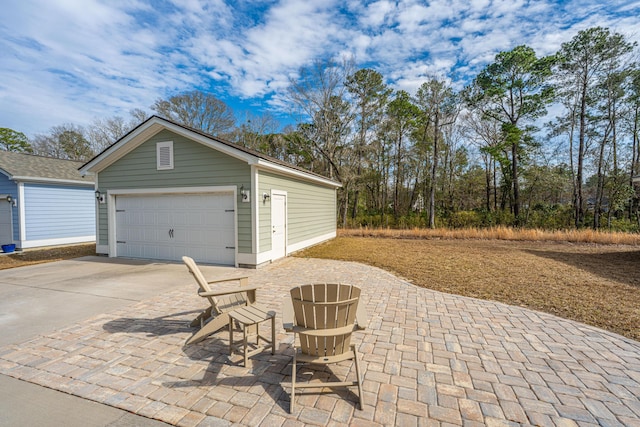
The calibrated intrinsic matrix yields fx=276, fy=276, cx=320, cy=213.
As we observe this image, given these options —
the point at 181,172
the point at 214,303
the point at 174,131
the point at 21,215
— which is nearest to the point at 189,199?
the point at 181,172

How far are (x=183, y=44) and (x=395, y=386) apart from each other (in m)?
12.0

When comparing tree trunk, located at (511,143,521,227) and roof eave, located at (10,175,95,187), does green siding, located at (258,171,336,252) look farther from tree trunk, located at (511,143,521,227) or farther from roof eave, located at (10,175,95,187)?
tree trunk, located at (511,143,521,227)

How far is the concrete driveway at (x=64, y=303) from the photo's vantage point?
211cm

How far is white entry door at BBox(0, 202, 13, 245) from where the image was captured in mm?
10781

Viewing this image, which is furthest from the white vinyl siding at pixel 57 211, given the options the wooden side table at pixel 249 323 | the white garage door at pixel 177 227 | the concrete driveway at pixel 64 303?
the wooden side table at pixel 249 323

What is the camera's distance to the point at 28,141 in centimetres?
2736

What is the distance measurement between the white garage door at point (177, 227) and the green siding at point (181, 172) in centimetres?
37

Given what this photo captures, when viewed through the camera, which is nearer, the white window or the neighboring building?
the white window

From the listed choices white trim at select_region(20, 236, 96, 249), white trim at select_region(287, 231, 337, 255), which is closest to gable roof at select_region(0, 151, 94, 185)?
white trim at select_region(20, 236, 96, 249)

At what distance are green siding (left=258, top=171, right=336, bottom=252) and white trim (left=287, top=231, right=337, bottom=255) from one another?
5.0 inches

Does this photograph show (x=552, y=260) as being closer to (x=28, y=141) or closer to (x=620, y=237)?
(x=620, y=237)

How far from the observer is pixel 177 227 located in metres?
8.25

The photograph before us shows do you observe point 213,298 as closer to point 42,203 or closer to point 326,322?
point 326,322

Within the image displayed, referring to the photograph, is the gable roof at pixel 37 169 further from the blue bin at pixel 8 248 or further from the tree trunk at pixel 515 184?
the tree trunk at pixel 515 184
